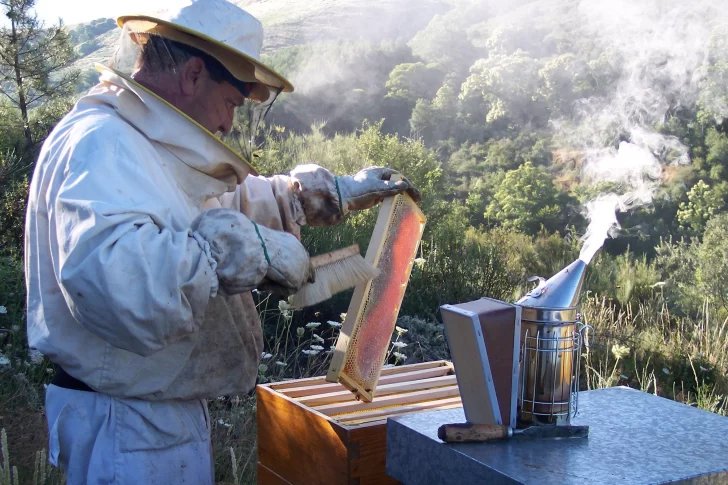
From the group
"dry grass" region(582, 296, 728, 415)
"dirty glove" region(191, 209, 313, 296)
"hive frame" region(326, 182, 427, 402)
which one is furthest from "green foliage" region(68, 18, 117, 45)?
"dirty glove" region(191, 209, 313, 296)

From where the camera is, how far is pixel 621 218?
30.6 feet

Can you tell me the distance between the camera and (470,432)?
4.75 ft

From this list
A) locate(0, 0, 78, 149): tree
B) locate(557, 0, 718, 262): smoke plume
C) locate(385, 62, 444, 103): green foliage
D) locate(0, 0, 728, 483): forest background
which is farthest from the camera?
locate(385, 62, 444, 103): green foliage

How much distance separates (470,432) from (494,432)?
0.06 m

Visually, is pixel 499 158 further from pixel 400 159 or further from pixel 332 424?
pixel 332 424

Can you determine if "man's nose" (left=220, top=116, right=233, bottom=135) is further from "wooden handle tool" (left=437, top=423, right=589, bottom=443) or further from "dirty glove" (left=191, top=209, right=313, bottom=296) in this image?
"wooden handle tool" (left=437, top=423, right=589, bottom=443)

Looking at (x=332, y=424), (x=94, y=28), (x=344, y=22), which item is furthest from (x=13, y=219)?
(x=94, y=28)

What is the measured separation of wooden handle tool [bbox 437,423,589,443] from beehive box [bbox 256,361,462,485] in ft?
1.10

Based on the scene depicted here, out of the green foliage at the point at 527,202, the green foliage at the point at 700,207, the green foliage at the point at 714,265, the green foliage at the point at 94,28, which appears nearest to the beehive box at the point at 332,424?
the green foliage at the point at 714,265

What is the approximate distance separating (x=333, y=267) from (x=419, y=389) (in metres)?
0.59

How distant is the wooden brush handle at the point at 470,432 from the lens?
4.69 feet

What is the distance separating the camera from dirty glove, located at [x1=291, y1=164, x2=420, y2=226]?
Answer: 236 centimetres

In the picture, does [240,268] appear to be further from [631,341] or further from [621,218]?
[621,218]

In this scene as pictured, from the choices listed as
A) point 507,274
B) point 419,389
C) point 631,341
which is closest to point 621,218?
point 507,274
